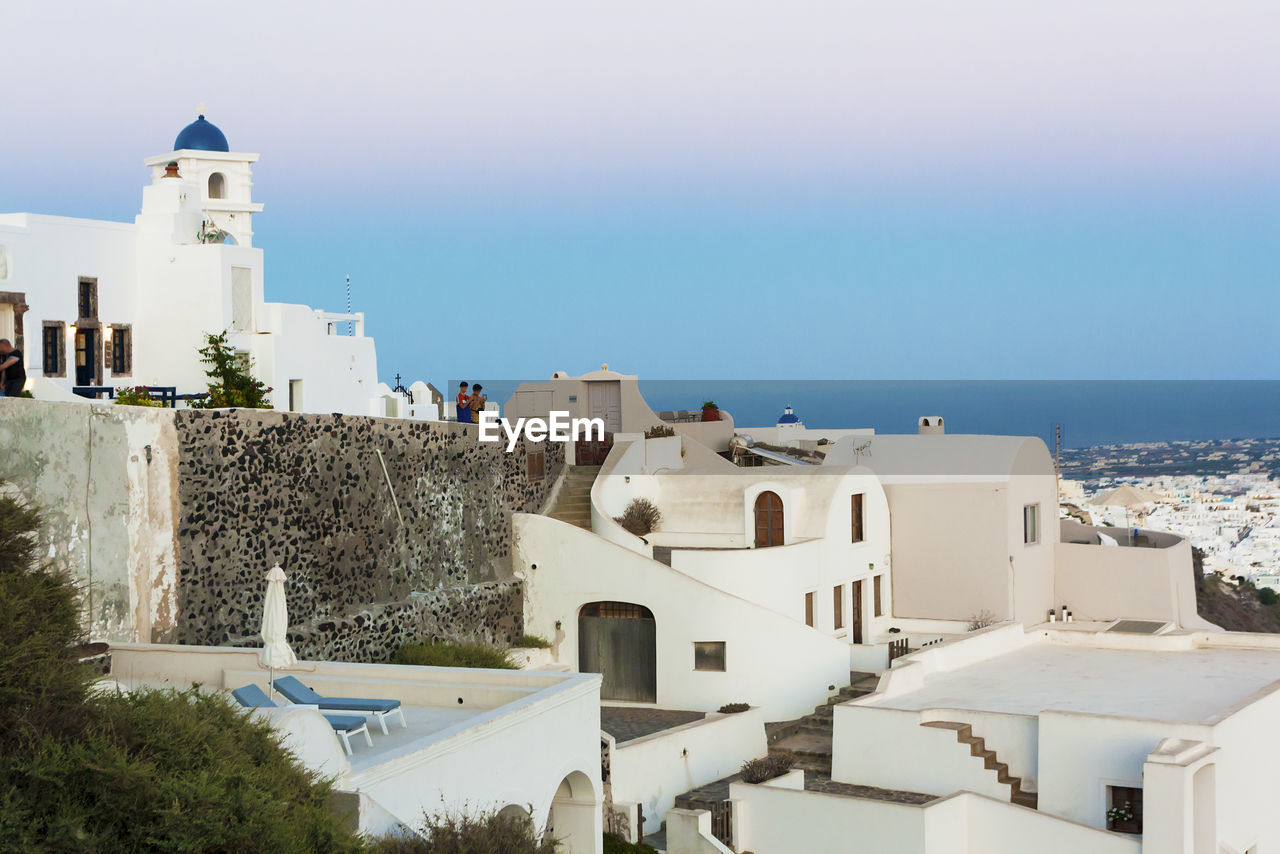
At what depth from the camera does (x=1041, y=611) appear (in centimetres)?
2889

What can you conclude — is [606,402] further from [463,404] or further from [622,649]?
[622,649]

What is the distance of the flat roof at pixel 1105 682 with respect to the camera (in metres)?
19.0

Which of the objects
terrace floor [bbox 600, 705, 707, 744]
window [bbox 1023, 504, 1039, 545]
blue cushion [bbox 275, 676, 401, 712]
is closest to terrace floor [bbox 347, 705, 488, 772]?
blue cushion [bbox 275, 676, 401, 712]

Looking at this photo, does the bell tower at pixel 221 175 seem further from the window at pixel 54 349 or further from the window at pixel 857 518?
the window at pixel 857 518

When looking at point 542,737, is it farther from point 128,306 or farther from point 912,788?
point 128,306

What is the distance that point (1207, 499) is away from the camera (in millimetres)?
52406

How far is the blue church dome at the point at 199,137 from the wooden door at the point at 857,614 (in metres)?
16.1

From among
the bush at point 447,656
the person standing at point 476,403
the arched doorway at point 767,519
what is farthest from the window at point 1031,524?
the bush at point 447,656

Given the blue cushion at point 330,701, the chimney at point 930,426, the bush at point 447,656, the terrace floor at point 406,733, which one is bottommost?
the bush at point 447,656

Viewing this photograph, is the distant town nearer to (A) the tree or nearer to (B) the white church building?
(B) the white church building

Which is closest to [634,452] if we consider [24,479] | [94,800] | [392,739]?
[24,479]

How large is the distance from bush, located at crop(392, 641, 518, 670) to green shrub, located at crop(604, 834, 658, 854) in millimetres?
3811

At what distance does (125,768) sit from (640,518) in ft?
59.8

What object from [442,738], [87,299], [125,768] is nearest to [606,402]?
[87,299]
